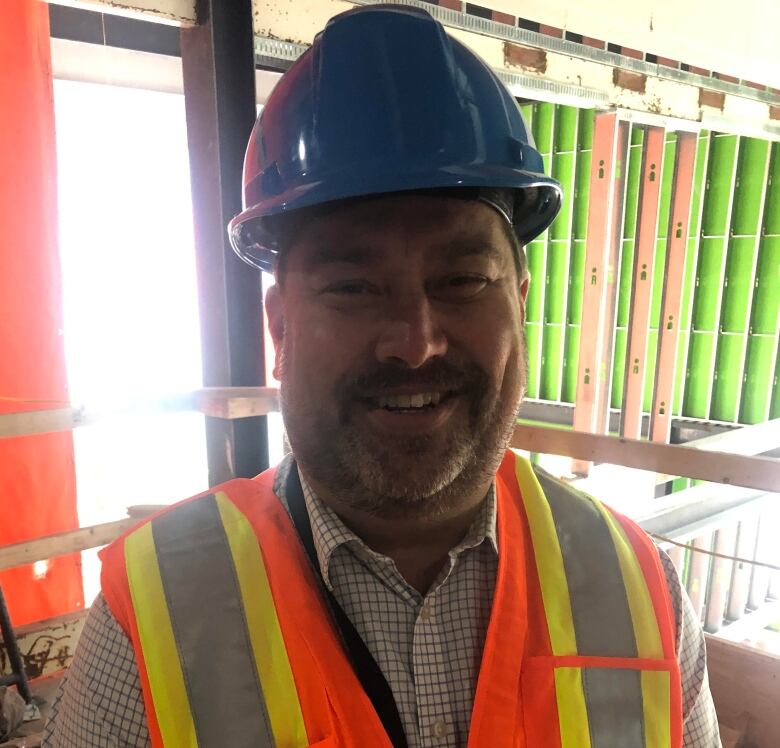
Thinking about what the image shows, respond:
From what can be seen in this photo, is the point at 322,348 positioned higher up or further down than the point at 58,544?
higher up

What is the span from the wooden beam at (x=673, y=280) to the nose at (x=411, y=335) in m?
4.79

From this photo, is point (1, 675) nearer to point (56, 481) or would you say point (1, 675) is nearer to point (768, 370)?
point (56, 481)

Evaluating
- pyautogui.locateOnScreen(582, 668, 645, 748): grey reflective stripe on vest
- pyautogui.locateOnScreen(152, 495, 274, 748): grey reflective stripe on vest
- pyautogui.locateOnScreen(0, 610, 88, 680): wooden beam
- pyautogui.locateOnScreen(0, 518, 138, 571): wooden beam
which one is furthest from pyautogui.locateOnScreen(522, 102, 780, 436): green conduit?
pyautogui.locateOnScreen(152, 495, 274, 748): grey reflective stripe on vest

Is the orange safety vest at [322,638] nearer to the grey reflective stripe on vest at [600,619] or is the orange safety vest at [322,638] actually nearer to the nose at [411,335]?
the grey reflective stripe on vest at [600,619]

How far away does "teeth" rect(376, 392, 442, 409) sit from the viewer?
106 centimetres

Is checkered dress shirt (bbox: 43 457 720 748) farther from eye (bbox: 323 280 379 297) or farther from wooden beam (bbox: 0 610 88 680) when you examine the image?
wooden beam (bbox: 0 610 88 680)

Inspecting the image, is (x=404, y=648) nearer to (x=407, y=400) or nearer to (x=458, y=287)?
(x=407, y=400)

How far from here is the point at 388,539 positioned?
1.16 metres

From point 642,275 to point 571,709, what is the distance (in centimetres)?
463

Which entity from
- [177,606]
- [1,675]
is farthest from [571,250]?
[177,606]

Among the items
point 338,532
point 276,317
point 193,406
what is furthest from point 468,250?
point 193,406

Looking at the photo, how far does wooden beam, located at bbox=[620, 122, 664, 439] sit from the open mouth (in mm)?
4415

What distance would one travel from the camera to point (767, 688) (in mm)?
1975

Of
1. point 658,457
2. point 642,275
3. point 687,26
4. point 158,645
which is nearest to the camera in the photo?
point 158,645
